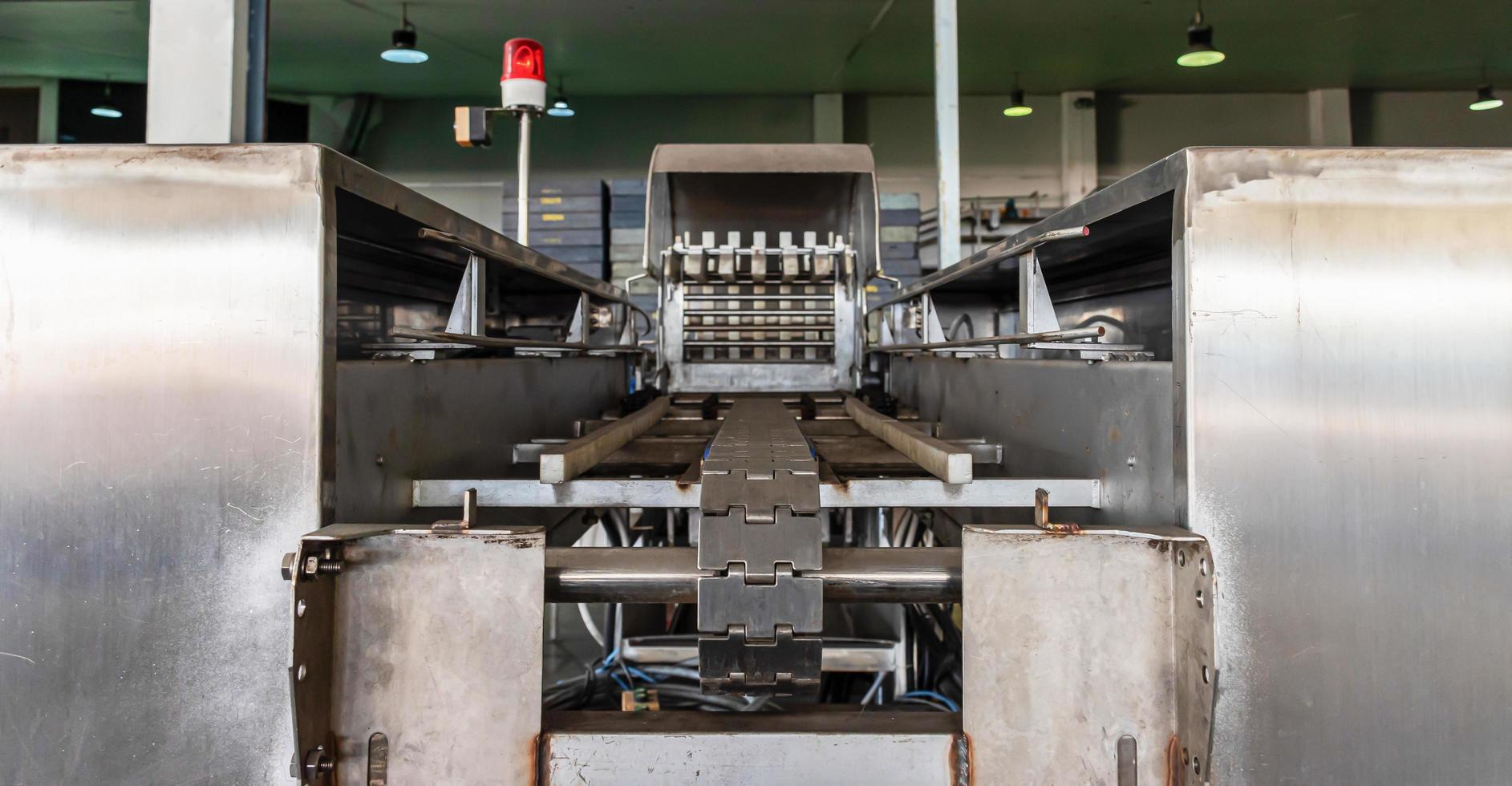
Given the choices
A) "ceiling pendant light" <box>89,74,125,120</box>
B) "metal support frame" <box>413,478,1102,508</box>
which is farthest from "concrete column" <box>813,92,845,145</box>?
"metal support frame" <box>413,478,1102,508</box>

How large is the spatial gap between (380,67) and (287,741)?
6391mm

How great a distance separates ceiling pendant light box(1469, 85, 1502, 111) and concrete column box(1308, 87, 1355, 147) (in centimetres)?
106

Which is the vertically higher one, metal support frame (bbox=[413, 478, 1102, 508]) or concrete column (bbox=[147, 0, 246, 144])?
concrete column (bbox=[147, 0, 246, 144])

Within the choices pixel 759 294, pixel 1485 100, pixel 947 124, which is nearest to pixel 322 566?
pixel 759 294

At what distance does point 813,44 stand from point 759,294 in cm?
346

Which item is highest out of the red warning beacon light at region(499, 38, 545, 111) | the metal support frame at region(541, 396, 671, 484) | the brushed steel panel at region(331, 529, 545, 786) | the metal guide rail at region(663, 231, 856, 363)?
the red warning beacon light at region(499, 38, 545, 111)

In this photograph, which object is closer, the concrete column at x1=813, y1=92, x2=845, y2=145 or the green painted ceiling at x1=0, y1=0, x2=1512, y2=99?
the green painted ceiling at x1=0, y1=0, x2=1512, y2=99

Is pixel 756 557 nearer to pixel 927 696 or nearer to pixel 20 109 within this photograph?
pixel 927 696

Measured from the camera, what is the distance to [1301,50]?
5773 mm

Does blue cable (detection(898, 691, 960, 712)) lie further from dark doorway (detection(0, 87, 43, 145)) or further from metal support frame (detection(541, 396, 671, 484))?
dark doorway (detection(0, 87, 43, 145))

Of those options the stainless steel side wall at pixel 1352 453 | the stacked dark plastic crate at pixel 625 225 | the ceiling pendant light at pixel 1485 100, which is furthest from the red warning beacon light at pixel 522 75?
the ceiling pendant light at pixel 1485 100

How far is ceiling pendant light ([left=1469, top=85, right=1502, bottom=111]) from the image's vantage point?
6.62 metres

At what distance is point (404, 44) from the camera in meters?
5.12

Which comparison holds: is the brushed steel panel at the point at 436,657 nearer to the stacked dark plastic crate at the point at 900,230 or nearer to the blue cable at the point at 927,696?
the blue cable at the point at 927,696
